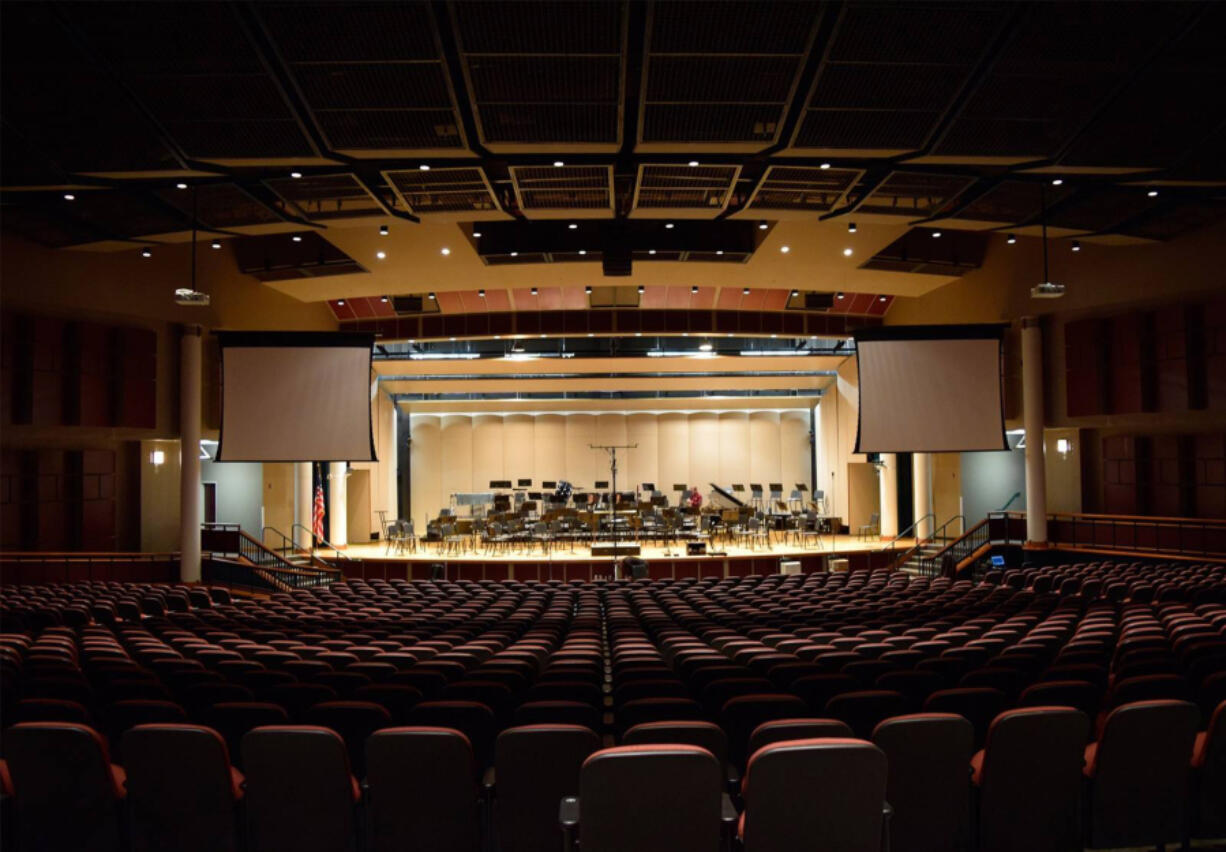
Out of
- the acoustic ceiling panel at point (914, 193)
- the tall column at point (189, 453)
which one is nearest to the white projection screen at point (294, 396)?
the tall column at point (189, 453)

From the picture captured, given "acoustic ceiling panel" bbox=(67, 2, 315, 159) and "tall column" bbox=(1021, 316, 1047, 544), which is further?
"tall column" bbox=(1021, 316, 1047, 544)

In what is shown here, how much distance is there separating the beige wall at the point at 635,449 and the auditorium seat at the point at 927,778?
2756 centimetres

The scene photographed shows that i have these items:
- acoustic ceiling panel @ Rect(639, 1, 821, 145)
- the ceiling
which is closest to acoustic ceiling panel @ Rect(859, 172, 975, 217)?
the ceiling

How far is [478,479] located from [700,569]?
519 inches

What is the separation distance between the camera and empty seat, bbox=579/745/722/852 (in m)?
2.77

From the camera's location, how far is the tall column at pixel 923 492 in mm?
23016

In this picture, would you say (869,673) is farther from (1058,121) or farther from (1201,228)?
(1201,228)

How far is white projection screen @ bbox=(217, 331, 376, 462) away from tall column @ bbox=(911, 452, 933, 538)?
15446 mm

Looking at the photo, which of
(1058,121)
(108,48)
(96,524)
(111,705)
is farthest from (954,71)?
(96,524)

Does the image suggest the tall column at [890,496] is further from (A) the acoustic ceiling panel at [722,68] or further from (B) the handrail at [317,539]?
(A) the acoustic ceiling panel at [722,68]

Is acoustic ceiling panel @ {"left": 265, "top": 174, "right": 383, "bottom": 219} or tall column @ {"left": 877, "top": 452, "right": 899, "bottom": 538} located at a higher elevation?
acoustic ceiling panel @ {"left": 265, "top": 174, "right": 383, "bottom": 219}

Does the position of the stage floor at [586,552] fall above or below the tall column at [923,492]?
below

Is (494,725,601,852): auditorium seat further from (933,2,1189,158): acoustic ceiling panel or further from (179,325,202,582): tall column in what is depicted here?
(179,325,202,582): tall column

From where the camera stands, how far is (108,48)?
25.2ft
